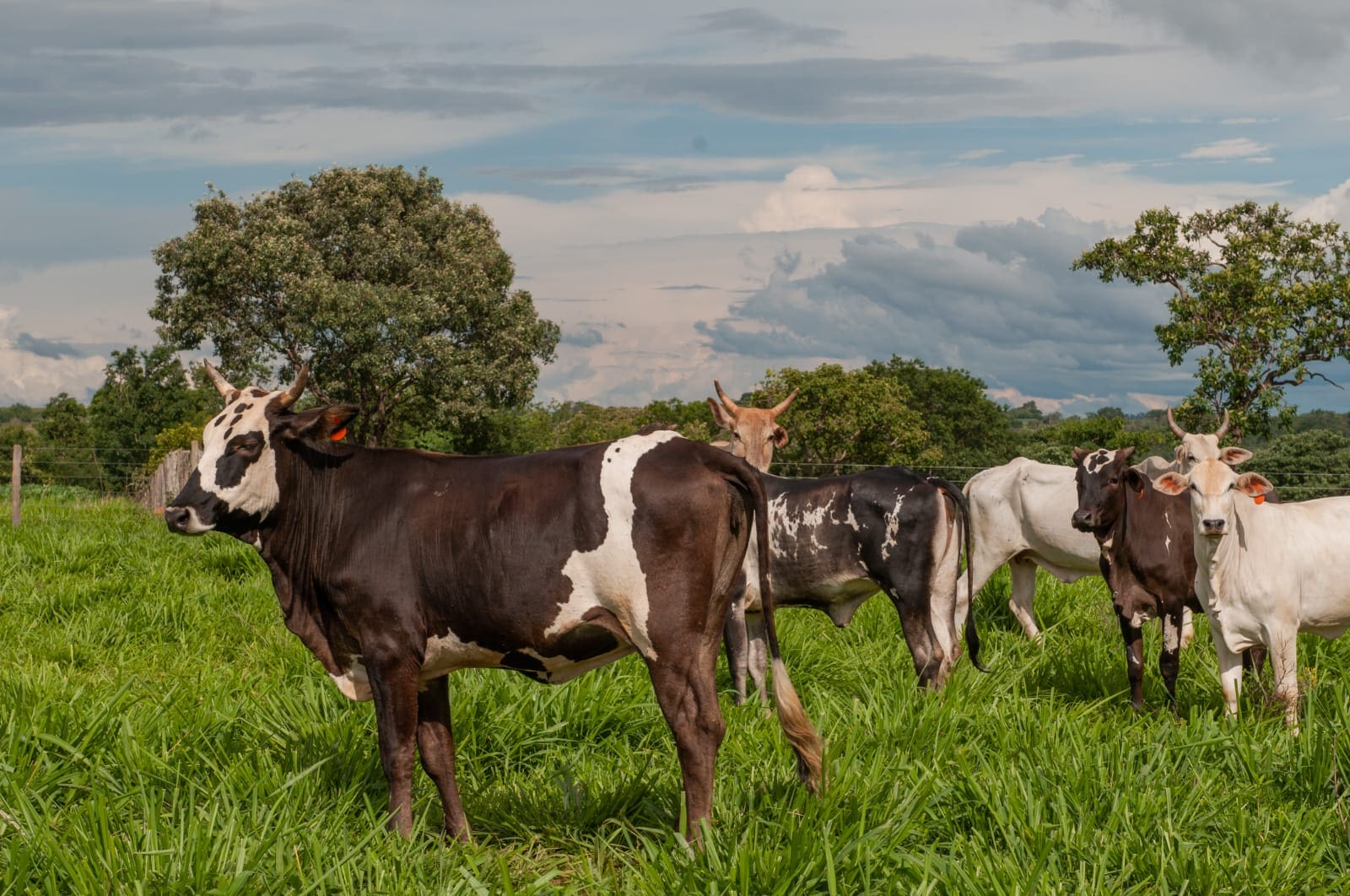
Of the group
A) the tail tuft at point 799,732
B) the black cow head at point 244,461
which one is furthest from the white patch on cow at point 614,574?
the black cow head at point 244,461

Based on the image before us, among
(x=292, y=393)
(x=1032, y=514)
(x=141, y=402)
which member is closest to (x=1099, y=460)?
(x=1032, y=514)

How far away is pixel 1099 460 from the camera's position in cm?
849

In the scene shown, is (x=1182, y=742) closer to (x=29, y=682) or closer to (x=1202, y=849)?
(x=1202, y=849)

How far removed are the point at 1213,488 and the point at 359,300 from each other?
3334cm

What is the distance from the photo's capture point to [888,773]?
5.05 metres

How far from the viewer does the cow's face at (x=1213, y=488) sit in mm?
6895

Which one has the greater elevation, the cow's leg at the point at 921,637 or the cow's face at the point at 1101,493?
the cow's face at the point at 1101,493

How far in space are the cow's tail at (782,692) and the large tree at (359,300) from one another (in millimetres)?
33481

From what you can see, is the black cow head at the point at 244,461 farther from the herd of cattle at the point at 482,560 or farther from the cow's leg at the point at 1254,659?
the cow's leg at the point at 1254,659

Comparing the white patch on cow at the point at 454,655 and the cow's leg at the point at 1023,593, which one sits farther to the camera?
the cow's leg at the point at 1023,593

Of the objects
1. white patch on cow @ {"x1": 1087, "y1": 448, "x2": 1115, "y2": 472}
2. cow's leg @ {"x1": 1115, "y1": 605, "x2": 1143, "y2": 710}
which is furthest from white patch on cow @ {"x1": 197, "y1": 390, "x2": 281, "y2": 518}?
white patch on cow @ {"x1": 1087, "y1": 448, "x2": 1115, "y2": 472}

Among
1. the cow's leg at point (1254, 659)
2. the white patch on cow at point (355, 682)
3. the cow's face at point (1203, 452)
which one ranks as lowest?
the cow's leg at point (1254, 659)

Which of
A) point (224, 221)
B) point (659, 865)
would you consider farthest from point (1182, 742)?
point (224, 221)

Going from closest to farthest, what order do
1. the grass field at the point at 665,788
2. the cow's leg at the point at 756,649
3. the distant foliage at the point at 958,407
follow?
1. the grass field at the point at 665,788
2. the cow's leg at the point at 756,649
3. the distant foliage at the point at 958,407
